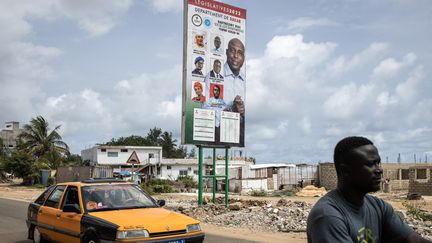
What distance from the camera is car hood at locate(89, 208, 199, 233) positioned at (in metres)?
7.78

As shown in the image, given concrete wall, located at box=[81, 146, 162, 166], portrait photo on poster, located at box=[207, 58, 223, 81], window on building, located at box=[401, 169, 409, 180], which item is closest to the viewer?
portrait photo on poster, located at box=[207, 58, 223, 81]

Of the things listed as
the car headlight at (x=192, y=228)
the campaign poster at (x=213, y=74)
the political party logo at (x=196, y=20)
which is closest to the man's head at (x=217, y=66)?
the campaign poster at (x=213, y=74)

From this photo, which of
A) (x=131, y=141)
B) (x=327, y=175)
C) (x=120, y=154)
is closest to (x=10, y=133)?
(x=131, y=141)

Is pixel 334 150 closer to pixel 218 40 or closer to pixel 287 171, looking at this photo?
pixel 218 40

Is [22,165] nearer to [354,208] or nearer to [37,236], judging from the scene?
[37,236]

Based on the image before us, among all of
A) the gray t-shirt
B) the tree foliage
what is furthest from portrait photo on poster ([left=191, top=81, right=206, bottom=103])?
the tree foliage

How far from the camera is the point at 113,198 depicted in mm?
9062

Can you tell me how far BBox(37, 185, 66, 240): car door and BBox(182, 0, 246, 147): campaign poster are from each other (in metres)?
9.60

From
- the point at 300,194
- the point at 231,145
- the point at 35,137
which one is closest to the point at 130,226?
the point at 231,145

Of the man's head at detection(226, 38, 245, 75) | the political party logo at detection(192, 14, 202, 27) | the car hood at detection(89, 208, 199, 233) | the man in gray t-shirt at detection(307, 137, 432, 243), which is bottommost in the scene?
the car hood at detection(89, 208, 199, 233)

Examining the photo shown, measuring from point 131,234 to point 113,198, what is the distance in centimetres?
158

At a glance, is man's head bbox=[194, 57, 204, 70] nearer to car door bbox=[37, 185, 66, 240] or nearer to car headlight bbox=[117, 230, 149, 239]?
car door bbox=[37, 185, 66, 240]

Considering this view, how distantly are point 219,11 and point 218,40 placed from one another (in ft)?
3.99

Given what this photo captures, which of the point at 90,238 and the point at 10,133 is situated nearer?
the point at 90,238
